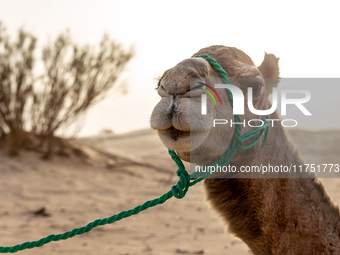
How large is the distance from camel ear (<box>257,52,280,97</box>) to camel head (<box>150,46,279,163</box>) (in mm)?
277

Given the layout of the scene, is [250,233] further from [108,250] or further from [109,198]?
[109,198]

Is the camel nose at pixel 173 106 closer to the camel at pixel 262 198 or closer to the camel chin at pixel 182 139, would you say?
the camel chin at pixel 182 139

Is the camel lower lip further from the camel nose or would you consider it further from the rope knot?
the rope knot

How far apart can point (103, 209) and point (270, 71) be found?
513 centimetres

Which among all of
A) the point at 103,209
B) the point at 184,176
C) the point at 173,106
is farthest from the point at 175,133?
the point at 103,209

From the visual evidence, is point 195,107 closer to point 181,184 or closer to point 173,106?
point 173,106

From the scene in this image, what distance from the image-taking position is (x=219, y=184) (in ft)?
7.52

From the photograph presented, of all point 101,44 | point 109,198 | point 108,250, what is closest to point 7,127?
point 101,44

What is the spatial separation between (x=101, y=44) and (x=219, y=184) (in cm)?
1045

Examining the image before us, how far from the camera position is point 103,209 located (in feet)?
22.8

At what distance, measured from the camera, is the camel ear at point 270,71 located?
2.56m

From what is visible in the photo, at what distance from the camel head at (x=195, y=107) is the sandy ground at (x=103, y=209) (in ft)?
1.64

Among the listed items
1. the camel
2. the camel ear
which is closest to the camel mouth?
the camel

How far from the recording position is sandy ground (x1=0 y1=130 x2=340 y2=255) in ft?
14.5
